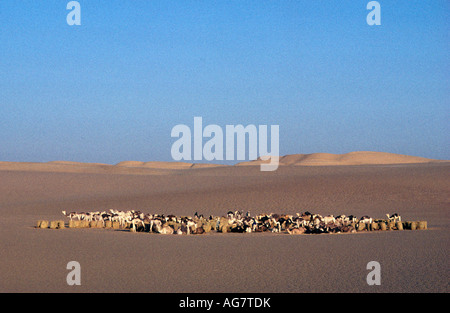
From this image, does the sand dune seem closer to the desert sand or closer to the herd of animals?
the desert sand

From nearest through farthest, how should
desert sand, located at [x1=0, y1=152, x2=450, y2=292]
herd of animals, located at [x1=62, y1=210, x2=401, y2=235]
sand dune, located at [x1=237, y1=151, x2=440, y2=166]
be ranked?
desert sand, located at [x1=0, y1=152, x2=450, y2=292] → herd of animals, located at [x1=62, y1=210, x2=401, y2=235] → sand dune, located at [x1=237, y1=151, x2=440, y2=166]

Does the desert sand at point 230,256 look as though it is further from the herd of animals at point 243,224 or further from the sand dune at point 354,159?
the sand dune at point 354,159

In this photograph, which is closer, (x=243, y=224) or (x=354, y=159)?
(x=243, y=224)

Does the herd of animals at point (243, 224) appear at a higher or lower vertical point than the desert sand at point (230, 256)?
higher

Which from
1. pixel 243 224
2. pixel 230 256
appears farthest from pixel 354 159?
pixel 230 256

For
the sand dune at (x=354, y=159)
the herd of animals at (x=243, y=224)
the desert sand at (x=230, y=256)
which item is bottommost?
the desert sand at (x=230, y=256)

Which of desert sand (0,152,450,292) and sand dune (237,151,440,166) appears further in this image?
sand dune (237,151,440,166)

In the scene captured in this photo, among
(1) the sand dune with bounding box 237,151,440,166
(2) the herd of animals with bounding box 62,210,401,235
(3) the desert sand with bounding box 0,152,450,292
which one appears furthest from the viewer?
(1) the sand dune with bounding box 237,151,440,166

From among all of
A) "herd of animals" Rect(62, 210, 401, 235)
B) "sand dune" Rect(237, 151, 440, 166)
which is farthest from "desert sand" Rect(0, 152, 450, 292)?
"sand dune" Rect(237, 151, 440, 166)

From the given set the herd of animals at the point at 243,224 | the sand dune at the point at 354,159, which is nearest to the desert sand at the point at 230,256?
the herd of animals at the point at 243,224

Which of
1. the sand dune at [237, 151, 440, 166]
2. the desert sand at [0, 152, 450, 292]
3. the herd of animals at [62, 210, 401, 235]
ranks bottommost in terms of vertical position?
the desert sand at [0, 152, 450, 292]

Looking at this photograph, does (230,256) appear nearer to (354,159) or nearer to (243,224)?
(243,224)

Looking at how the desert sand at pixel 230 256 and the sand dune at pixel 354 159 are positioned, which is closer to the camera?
the desert sand at pixel 230 256
